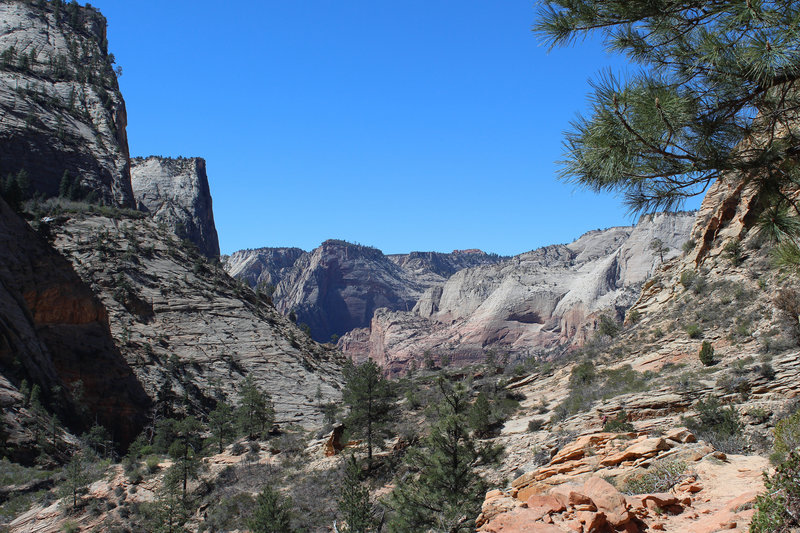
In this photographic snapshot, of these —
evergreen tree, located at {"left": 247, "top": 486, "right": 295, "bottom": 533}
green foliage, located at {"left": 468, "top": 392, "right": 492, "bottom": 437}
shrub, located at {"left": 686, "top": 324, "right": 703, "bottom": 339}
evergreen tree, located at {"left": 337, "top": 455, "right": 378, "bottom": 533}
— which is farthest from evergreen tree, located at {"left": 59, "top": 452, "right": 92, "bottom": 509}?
shrub, located at {"left": 686, "top": 324, "right": 703, "bottom": 339}

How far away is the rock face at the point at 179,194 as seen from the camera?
331 feet

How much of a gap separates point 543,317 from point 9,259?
343 ft

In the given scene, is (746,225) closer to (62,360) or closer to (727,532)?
(727,532)

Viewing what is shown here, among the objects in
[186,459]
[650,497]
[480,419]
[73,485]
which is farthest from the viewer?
[186,459]

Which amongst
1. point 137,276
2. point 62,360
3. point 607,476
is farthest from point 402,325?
point 607,476

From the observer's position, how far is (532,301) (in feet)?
408

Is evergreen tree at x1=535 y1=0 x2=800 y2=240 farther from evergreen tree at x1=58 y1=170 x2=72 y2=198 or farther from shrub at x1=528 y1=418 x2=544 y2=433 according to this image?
evergreen tree at x1=58 y1=170 x2=72 y2=198

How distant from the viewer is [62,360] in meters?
42.8

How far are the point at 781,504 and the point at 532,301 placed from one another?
123 metres

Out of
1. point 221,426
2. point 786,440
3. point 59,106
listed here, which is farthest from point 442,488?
point 59,106

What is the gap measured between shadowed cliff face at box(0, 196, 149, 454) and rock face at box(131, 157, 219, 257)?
50546 mm

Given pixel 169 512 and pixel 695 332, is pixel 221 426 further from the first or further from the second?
pixel 695 332

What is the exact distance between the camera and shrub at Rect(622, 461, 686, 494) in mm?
8203

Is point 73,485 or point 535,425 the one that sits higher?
point 535,425
